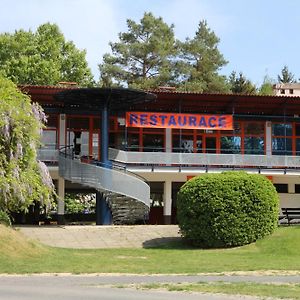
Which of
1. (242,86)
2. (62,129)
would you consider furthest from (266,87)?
(62,129)

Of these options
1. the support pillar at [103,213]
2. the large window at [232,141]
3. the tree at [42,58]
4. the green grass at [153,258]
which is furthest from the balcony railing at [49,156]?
the tree at [42,58]

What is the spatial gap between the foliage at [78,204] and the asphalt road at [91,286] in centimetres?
3389

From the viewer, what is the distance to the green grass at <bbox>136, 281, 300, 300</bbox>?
462 inches

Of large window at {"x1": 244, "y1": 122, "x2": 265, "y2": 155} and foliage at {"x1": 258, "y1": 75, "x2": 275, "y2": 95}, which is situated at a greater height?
foliage at {"x1": 258, "y1": 75, "x2": 275, "y2": 95}

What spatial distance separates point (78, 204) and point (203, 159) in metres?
18.8

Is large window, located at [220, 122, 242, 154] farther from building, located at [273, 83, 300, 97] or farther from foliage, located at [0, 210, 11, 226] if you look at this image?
building, located at [273, 83, 300, 97]

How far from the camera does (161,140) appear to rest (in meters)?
37.8

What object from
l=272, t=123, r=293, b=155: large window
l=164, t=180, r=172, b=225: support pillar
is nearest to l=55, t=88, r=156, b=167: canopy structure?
l=164, t=180, r=172, b=225: support pillar

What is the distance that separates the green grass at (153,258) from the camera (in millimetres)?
16797

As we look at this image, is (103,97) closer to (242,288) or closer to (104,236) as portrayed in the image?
(104,236)

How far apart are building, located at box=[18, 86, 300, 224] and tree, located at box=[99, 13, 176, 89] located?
70.5 ft

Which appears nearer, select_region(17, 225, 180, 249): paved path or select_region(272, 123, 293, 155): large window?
select_region(17, 225, 180, 249): paved path

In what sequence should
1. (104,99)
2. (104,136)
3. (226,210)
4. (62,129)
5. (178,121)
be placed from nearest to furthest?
(226,210)
(104,99)
(104,136)
(62,129)
(178,121)

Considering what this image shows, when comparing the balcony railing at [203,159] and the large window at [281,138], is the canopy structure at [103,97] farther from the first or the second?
the large window at [281,138]
